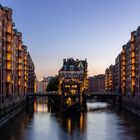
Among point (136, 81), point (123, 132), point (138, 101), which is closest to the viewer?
point (123, 132)

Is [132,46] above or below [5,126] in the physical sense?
above

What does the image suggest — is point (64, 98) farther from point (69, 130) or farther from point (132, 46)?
point (69, 130)

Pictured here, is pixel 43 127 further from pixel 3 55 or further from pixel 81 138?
pixel 3 55

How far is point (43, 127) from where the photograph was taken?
95.8m

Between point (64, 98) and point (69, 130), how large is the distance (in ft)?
222

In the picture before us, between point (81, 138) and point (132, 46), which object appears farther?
point (132, 46)

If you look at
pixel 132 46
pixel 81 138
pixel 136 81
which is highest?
pixel 132 46

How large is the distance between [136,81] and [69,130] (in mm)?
69718

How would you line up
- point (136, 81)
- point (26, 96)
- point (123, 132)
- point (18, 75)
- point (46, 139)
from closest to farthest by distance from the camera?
point (46, 139) → point (123, 132) → point (136, 81) → point (18, 75) → point (26, 96)

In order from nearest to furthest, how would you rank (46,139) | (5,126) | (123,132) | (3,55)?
(46,139) → (123,132) → (5,126) → (3,55)

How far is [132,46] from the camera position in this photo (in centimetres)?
16188

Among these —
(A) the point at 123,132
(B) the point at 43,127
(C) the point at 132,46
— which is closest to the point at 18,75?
(C) the point at 132,46

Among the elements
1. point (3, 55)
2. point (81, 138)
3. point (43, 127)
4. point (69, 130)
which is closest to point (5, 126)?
point (43, 127)

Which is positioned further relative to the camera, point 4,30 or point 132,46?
point 132,46
